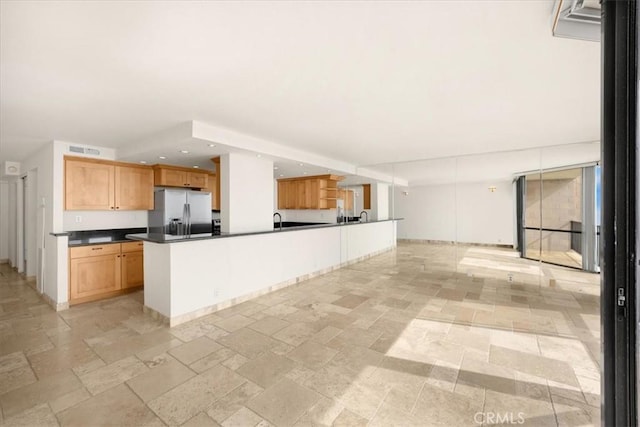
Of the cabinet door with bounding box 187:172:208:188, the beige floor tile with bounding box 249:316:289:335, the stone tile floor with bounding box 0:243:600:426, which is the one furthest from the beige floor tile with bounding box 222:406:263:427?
the cabinet door with bounding box 187:172:208:188

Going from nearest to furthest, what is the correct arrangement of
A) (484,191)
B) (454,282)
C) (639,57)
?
(639,57) → (454,282) → (484,191)

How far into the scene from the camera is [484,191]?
8.61 metres

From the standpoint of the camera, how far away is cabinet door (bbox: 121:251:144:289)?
15.6 feet

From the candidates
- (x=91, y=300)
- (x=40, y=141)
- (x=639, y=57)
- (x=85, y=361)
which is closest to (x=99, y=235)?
(x=91, y=300)

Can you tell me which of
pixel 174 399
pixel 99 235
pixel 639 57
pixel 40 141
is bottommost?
pixel 174 399

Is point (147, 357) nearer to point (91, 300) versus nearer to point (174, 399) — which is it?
point (174, 399)

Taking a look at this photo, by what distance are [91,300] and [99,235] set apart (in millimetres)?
1215

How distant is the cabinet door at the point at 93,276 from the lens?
13.8 feet

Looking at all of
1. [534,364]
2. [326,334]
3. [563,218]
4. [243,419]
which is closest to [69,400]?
[243,419]

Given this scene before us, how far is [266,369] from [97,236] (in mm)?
4427

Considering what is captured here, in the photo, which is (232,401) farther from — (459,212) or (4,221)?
(4,221)

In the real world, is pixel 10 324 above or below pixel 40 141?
below

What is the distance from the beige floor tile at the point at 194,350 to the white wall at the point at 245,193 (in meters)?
1.79

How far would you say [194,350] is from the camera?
2791 millimetres
